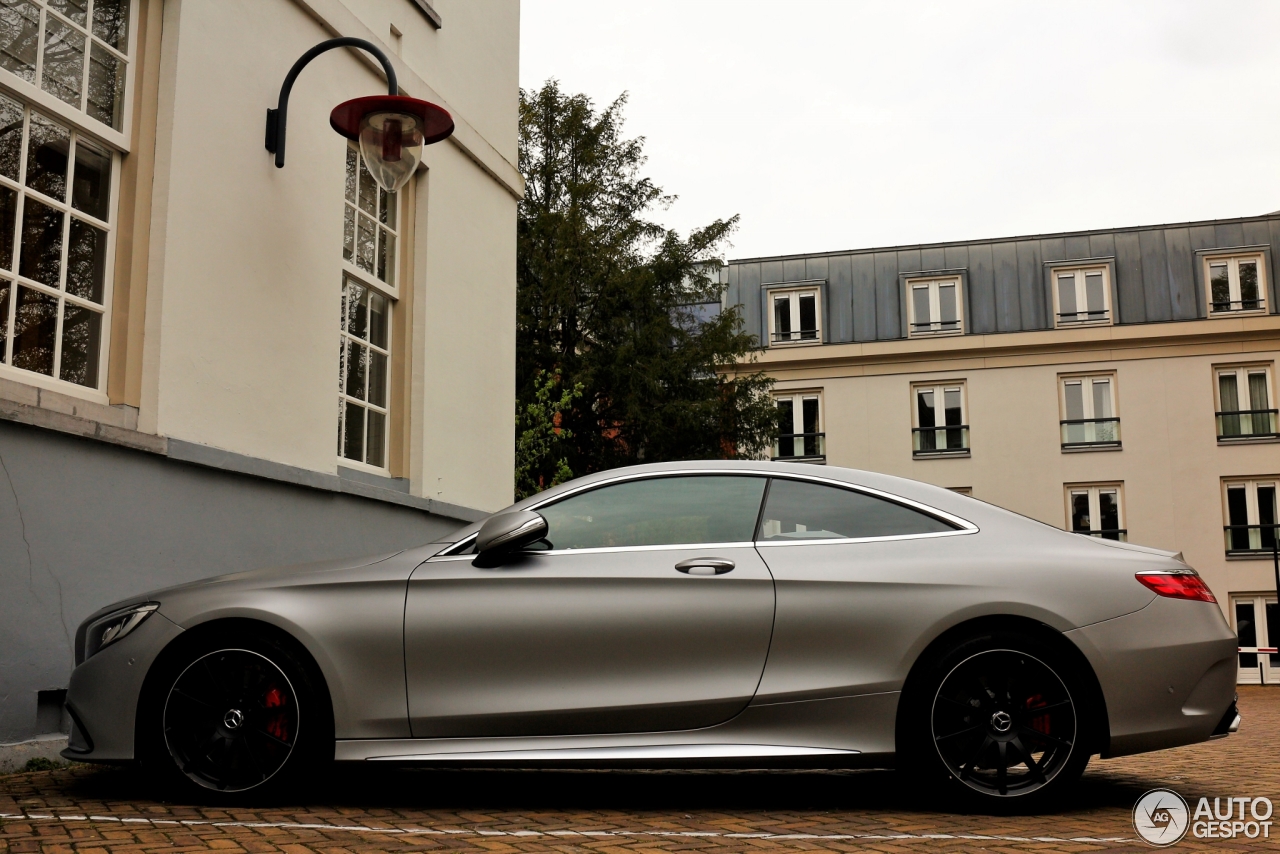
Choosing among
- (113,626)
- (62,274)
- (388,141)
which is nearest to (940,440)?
(388,141)

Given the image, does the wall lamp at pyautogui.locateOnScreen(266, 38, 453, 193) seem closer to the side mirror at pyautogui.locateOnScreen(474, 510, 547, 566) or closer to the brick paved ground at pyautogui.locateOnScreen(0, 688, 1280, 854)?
the side mirror at pyautogui.locateOnScreen(474, 510, 547, 566)

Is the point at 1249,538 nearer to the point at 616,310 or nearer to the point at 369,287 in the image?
the point at 616,310

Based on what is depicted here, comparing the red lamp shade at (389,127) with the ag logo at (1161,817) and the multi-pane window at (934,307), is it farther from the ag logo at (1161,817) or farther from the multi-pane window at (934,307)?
the multi-pane window at (934,307)

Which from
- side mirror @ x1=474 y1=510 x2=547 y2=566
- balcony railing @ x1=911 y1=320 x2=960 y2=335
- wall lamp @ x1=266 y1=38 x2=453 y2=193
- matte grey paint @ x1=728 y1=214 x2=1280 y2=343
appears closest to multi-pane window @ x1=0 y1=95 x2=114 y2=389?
wall lamp @ x1=266 y1=38 x2=453 y2=193

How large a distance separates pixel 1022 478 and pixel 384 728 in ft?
104

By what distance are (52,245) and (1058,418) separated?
31.4 metres

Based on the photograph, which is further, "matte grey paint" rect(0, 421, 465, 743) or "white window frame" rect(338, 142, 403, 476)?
"white window frame" rect(338, 142, 403, 476)

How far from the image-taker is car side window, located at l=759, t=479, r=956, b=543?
16.4 feet

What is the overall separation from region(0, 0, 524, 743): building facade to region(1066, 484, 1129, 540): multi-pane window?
26.9m

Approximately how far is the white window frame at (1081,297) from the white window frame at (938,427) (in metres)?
3.37

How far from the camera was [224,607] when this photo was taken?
4.86 metres

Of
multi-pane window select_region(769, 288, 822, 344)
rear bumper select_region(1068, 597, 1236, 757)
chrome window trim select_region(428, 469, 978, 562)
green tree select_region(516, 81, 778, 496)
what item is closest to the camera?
rear bumper select_region(1068, 597, 1236, 757)

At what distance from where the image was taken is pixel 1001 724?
4.61 metres

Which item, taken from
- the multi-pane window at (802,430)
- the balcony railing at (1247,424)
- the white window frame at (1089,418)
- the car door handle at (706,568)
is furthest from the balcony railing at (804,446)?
the car door handle at (706,568)
